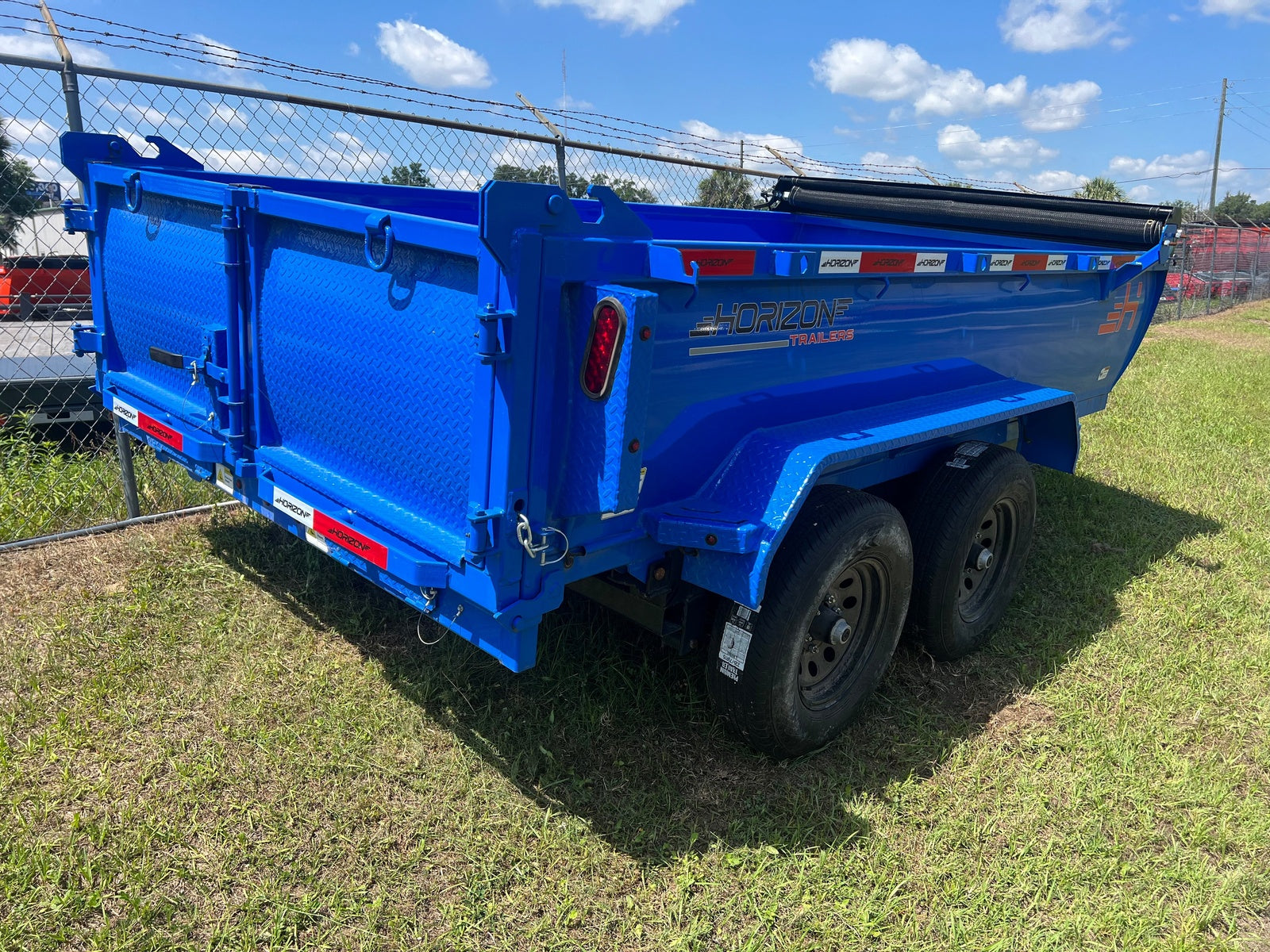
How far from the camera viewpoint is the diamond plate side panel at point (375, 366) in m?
2.39

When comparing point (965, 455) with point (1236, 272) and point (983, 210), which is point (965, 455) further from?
point (1236, 272)

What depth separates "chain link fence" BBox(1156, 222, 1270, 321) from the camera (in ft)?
64.2

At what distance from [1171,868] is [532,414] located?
2.52 metres

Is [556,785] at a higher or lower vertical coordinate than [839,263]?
lower

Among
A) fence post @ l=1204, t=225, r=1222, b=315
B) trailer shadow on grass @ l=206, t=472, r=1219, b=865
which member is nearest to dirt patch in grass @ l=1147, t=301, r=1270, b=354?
fence post @ l=1204, t=225, r=1222, b=315

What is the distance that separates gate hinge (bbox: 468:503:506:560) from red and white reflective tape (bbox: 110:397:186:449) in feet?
5.07

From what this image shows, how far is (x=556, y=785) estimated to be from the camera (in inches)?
117

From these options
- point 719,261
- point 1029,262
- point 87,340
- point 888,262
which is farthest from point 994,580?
point 87,340

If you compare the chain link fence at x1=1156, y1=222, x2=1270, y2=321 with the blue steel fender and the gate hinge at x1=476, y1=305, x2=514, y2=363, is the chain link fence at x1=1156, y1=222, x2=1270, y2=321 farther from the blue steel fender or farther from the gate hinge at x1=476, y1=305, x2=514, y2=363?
the gate hinge at x1=476, y1=305, x2=514, y2=363

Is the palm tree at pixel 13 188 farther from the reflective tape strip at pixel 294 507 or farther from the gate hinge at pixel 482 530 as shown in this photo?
the gate hinge at pixel 482 530

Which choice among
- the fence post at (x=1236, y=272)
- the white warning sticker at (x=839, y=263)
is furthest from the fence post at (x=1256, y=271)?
the white warning sticker at (x=839, y=263)

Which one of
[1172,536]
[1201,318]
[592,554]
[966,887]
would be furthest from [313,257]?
[1201,318]

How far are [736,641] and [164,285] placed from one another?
247 cm

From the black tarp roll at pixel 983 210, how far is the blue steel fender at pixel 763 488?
2537 mm
